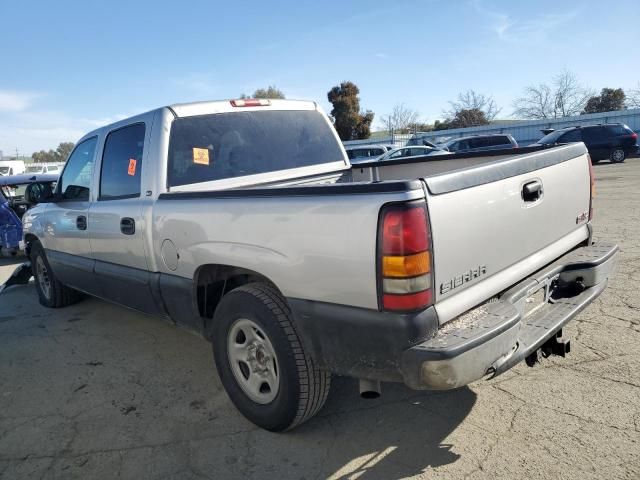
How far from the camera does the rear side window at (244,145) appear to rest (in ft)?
11.4

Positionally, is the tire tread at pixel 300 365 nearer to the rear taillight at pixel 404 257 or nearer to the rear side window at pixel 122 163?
the rear taillight at pixel 404 257

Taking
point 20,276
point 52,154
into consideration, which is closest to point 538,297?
point 20,276

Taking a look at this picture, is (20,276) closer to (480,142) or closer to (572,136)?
(480,142)

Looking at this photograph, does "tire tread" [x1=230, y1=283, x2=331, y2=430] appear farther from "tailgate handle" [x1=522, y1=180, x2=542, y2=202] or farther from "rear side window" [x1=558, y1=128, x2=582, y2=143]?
"rear side window" [x1=558, y1=128, x2=582, y2=143]

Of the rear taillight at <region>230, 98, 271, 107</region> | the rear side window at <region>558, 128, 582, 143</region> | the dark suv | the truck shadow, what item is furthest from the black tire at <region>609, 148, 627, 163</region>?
the truck shadow

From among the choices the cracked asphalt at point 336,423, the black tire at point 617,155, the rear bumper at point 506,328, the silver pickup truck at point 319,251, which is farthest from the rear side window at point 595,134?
the rear bumper at point 506,328

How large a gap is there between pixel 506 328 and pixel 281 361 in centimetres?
115

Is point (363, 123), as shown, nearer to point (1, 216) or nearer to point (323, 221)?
point (1, 216)

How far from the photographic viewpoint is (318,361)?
245 cm

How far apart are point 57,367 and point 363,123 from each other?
45989mm

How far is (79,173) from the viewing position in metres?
4.58

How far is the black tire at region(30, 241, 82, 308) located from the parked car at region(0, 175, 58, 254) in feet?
2.03

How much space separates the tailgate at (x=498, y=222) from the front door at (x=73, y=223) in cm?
332

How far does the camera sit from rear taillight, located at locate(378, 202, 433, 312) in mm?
2061
